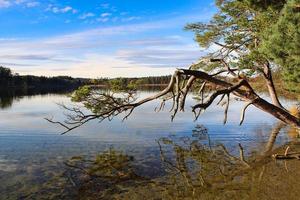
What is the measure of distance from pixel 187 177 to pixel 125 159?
14.6 feet

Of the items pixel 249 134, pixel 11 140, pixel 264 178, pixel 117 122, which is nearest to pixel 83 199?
pixel 264 178

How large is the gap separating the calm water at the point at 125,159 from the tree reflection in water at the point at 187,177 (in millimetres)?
33

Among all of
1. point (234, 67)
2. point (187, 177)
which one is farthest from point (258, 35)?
point (187, 177)

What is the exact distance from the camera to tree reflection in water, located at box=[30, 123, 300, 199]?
12.7 m

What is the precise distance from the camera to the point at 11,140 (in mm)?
24562

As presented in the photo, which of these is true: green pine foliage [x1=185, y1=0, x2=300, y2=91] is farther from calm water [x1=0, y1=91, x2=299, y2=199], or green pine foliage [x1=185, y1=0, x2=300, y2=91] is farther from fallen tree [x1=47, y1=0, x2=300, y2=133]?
calm water [x1=0, y1=91, x2=299, y2=199]

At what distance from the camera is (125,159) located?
60.4 feet

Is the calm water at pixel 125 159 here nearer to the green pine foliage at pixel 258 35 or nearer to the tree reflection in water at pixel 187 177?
the tree reflection in water at pixel 187 177

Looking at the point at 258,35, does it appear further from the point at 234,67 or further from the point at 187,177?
the point at 187,177

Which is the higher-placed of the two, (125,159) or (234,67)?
(234,67)

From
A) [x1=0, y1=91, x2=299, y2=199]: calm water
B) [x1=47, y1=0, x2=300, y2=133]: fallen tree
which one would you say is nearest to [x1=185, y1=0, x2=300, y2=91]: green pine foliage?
[x1=47, y1=0, x2=300, y2=133]: fallen tree

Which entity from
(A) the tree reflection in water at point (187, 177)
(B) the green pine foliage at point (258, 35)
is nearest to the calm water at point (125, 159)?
(A) the tree reflection in water at point (187, 177)

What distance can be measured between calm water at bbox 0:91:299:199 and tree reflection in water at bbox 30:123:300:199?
33mm

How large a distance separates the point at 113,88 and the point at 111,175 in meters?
3.40
